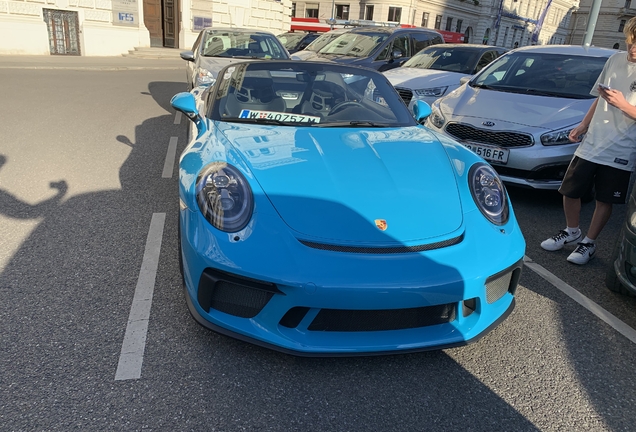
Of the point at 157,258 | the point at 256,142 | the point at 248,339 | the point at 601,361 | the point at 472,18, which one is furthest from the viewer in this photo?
the point at 472,18

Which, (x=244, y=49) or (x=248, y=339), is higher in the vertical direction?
(x=244, y=49)

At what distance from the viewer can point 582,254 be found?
12.1 feet

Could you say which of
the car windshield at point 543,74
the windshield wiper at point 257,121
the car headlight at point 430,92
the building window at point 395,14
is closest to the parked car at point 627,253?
the windshield wiper at point 257,121

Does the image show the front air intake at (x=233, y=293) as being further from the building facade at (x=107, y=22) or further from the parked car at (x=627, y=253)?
the building facade at (x=107, y=22)

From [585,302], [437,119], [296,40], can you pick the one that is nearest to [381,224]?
[585,302]

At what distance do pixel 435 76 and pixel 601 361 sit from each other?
636 centimetres

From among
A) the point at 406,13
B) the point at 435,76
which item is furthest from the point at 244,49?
the point at 406,13

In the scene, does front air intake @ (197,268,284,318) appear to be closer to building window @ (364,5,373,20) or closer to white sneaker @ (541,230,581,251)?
white sneaker @ (541,230,581,251)

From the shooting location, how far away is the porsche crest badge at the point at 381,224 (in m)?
2.35

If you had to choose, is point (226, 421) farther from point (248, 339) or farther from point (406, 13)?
point (406, 13)

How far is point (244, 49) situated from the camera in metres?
9.19

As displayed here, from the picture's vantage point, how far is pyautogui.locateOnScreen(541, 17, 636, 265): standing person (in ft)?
10.7

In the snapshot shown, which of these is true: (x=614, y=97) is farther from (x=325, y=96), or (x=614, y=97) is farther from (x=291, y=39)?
(x=291, y=39)

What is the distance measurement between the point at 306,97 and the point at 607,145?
2.20m
